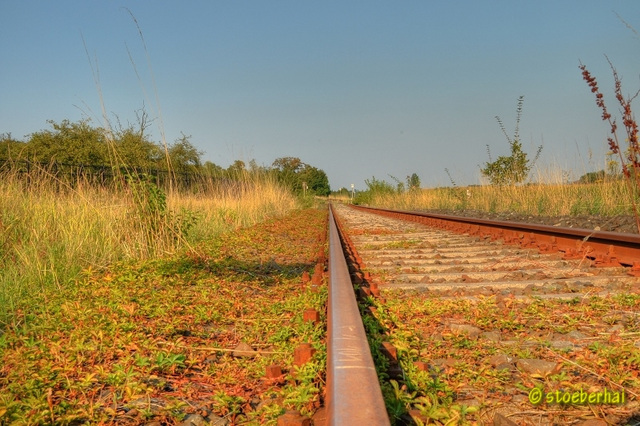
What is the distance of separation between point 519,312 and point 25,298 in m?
3.32

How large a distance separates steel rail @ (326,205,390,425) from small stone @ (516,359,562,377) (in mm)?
669

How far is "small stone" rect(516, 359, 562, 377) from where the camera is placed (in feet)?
5.91

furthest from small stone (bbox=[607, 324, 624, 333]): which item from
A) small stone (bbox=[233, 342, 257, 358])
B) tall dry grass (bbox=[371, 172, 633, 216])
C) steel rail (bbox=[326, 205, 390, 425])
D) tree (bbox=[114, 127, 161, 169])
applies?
tall dry grass (bbox=[371, 172, 633, 216])

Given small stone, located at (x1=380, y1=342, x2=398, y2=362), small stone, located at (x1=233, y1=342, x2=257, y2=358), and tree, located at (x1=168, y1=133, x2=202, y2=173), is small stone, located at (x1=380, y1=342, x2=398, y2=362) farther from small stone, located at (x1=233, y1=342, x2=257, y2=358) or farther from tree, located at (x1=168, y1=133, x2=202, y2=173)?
tree, located at (x1=168, y1=133, x2=202, y2=173)

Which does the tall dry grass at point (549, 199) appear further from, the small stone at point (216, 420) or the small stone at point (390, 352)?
the small stone at point (216, 420)

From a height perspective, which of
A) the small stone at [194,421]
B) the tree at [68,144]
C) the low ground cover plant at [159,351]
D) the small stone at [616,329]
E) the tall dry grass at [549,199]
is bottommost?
the small stone at [194,421]

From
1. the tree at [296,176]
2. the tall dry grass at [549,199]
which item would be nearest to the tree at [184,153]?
the tree at [296,176]

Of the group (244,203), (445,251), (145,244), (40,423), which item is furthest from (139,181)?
(244,203)

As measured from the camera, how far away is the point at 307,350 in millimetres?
1984

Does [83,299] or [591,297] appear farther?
[83,299]

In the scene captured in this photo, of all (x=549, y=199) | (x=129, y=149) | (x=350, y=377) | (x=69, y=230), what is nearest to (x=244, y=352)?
(x=350, y=377)

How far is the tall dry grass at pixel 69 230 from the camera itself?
3.92 m

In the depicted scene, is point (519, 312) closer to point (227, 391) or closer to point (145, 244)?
point (227, 391)

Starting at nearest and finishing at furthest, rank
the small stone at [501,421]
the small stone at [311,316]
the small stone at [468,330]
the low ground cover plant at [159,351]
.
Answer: the small stone at [501,421]
the low ground cover plant at [159,351]
the small stone at [468,330]
the small stone at [311,316]
